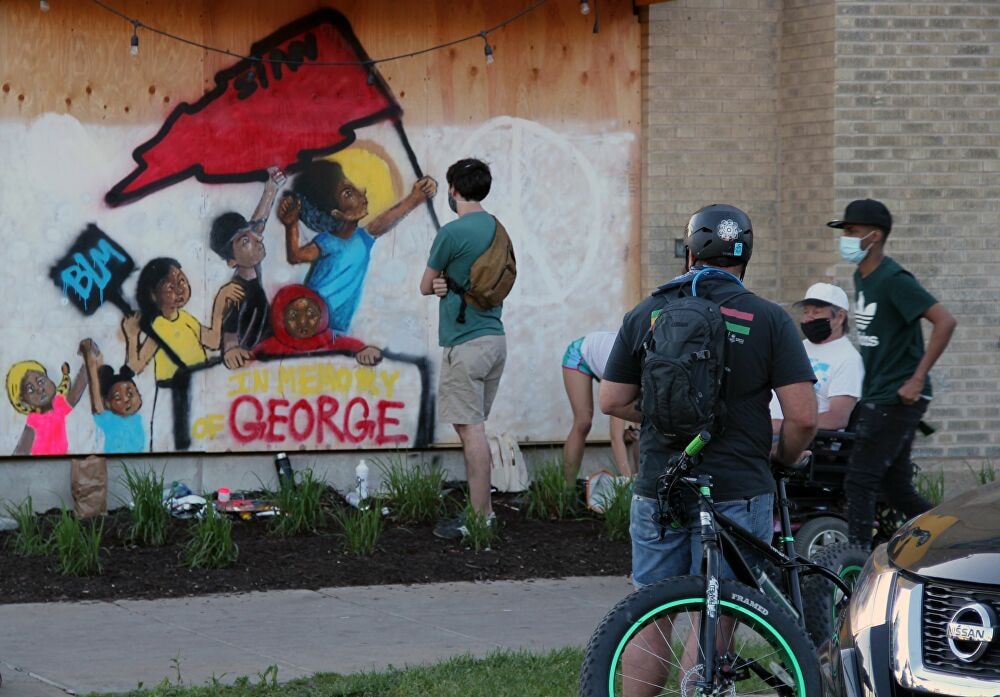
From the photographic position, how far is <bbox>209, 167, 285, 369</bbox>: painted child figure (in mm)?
10062

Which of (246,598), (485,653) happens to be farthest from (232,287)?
(485,653)

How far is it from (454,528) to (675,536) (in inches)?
163

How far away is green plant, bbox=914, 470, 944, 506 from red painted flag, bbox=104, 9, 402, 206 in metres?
4.14

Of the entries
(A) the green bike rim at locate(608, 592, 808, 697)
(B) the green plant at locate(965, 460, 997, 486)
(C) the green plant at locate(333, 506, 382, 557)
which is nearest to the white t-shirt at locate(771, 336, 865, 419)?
(C) the green plant at locate(333, 506, 382, 557)

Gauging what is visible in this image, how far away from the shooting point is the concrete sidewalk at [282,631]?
6.61 m

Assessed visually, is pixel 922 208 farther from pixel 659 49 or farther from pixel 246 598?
pixel 246 598

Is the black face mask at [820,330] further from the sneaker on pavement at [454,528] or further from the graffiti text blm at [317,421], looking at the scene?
the graffiti text blm at [317,421]

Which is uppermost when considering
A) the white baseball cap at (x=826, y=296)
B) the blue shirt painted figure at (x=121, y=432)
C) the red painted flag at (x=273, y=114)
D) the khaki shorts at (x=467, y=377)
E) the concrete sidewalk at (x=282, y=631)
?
the red painted flag at (x=273, y=114)

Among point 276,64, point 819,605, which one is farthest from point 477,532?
point 819,605

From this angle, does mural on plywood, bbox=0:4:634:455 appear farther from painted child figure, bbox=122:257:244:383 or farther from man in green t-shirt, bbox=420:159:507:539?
man in green t-shirt, bbox=420:159:507:539

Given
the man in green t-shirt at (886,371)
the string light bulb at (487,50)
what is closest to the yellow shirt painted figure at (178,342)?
the string light bulb at (487,50)

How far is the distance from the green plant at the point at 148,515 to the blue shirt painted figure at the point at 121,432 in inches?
31.8

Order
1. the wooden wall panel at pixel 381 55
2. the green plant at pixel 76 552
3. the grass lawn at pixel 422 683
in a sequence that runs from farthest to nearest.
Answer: the wooden wall panel at pixel 381 55 → the green plant at pixel 76 552 → the grass lawn at pixel 422 683

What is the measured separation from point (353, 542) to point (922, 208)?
4.68 metres
